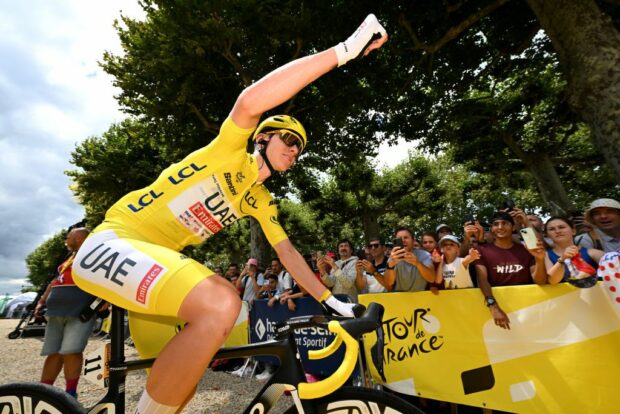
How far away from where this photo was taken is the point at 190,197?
1.93 meters

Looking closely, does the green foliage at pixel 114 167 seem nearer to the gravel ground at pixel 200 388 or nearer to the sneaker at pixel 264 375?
the gravel ground at pixel 200 388

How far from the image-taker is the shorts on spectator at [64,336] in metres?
4.21

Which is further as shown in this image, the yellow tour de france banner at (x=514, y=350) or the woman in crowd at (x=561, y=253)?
the woman in crowd at (x=561, y=253)

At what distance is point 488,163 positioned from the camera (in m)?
19.3

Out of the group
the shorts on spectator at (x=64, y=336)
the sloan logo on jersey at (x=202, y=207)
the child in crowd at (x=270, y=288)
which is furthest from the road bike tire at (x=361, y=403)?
the child in crowd at (x=270, y=288)

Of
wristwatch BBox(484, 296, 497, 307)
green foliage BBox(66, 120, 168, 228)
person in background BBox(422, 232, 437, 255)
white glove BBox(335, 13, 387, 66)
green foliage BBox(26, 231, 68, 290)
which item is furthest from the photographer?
green foliage BBox(26, 231, 68, 290)

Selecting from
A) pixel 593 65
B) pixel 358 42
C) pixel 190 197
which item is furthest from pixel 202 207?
pixel 593 65

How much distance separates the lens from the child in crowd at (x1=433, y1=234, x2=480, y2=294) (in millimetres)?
4316

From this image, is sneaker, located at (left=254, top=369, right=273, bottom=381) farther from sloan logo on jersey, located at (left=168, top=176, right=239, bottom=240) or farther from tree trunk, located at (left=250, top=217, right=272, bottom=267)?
tree trunk, located at (left=250, top=217, right=272, bottom=267)

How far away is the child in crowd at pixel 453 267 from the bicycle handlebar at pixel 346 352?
3229mm

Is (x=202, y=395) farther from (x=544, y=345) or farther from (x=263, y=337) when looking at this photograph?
(x=544, y=345)

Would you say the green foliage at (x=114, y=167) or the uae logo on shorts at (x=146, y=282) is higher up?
the green foliage at (x=114, y=167)

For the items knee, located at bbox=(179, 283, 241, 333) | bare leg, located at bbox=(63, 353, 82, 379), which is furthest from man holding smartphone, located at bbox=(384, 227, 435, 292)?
bare leg, located at bbox=(63, 353, 82, 379)

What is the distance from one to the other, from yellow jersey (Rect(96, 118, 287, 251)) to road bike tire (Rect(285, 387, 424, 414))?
3.76ft
